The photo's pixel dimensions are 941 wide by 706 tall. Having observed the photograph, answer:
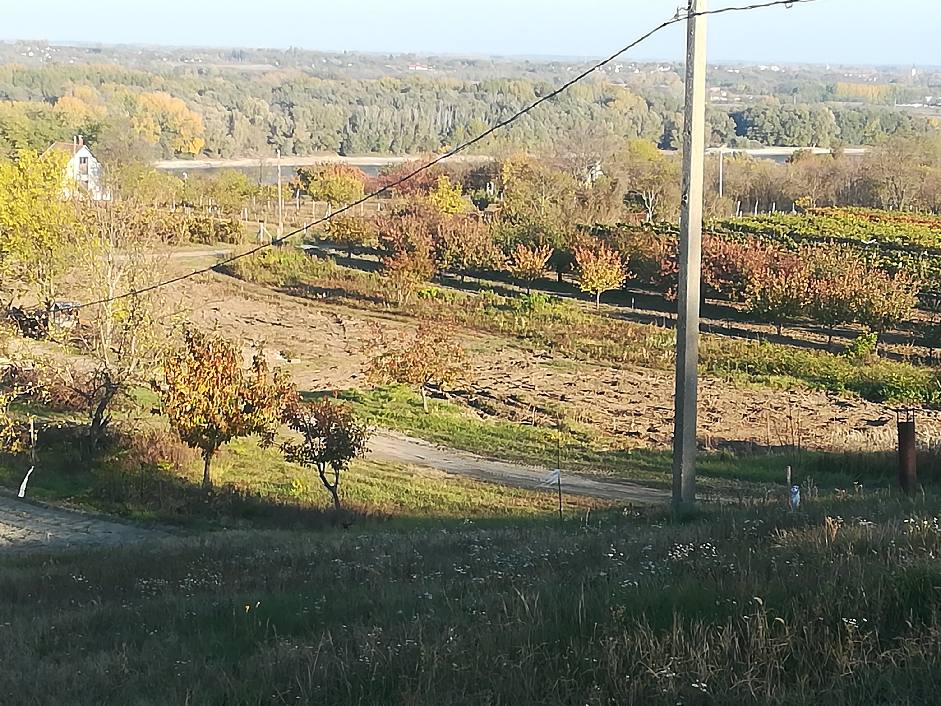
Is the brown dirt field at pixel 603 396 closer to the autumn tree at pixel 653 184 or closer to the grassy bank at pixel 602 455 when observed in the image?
the grassy bank at pixel 602 455

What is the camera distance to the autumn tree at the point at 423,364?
2481cm

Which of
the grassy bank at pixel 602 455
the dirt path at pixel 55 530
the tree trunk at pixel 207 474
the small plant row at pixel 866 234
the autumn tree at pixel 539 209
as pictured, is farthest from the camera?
the autumn tree at pixel 539 209

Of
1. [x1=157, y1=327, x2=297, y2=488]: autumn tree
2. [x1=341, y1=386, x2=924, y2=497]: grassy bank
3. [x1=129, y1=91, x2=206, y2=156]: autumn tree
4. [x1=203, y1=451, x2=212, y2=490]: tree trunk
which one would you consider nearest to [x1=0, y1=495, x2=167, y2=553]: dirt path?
[x1=203, y1=451, x2=212, y2=490]: tree trunk

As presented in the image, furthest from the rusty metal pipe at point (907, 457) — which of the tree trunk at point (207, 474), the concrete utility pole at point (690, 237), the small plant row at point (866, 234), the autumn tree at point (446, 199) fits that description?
the autumn tree at point (446, 199)

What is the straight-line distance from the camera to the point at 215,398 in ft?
53.6

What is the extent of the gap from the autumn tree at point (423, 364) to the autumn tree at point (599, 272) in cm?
1275

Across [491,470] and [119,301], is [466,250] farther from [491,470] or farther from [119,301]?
[119,301]

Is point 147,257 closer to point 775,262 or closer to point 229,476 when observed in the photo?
point 229,476

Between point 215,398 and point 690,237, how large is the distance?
937 centimetres

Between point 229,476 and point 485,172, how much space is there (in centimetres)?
6699

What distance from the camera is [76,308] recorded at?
19312mm

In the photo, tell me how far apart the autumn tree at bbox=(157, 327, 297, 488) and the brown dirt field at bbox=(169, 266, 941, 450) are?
789 centimetres

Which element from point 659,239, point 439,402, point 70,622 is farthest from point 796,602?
point 659,239

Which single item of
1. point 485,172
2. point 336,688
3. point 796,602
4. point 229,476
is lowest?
point 229,476
